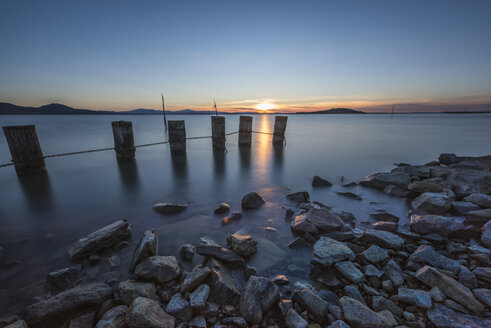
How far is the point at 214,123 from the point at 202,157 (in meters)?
2.33

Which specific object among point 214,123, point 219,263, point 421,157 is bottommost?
point 421,157

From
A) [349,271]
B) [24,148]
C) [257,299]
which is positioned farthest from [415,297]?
[24,148]

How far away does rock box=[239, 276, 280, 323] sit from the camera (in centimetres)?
230

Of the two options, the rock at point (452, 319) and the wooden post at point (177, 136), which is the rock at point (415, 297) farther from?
the wooden post at point (177, 136)

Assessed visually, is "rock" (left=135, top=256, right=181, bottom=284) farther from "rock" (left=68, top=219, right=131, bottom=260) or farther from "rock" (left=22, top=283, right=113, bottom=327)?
"rock" (left=68, top=219, right=131, bottom=260)

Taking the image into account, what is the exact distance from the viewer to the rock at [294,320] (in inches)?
86.0

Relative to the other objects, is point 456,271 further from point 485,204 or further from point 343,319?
point 485,204

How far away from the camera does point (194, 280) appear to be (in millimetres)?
2648

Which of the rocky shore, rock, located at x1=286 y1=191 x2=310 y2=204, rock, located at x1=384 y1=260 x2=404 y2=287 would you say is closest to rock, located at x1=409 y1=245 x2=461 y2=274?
the rocky shore

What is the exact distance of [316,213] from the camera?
4477 mm

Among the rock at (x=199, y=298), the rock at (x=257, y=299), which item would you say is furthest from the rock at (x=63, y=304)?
the rock at (x=257, y=299)

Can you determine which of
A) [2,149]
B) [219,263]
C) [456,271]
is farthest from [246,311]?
[2,149]

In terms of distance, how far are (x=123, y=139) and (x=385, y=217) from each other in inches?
424

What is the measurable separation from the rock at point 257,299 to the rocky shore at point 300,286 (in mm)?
10
